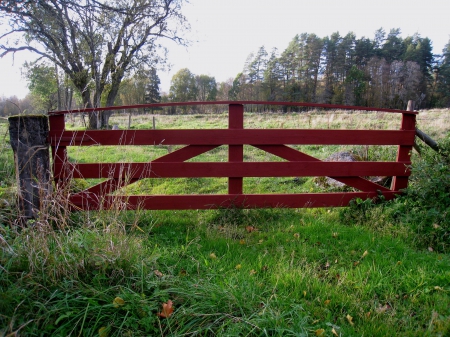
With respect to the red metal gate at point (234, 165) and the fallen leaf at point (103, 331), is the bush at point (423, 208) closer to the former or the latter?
the red metal gate at point (234, 165)

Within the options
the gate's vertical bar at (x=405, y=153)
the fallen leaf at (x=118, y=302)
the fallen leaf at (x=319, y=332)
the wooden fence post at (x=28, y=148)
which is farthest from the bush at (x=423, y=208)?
the wooden fence post at (x=28, y=148)

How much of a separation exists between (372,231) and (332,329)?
2037 millimetres

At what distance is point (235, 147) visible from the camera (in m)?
3.96

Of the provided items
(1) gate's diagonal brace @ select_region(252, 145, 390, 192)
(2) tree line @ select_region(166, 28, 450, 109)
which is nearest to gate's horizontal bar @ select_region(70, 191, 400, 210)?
(1) gate's diagonal brace @ select_region(252, 145, 390, 192)

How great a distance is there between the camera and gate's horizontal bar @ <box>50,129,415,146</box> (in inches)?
147

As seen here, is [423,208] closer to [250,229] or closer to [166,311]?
[250,229]

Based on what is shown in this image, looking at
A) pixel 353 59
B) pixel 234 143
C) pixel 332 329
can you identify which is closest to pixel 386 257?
pixel 332 329

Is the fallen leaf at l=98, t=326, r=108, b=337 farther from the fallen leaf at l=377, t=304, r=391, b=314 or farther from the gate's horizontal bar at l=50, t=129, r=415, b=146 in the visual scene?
the gate's horizontal bar at l=50, t=129, r=415, b=146

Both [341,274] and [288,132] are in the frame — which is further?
[288,132]

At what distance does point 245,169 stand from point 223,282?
1.94 metres

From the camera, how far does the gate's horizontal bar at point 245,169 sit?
149 inches

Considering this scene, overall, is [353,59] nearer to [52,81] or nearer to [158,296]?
[52,81]

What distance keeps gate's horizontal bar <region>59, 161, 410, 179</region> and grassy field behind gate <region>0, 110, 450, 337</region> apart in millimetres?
860

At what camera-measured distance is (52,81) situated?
20031 millimetres
